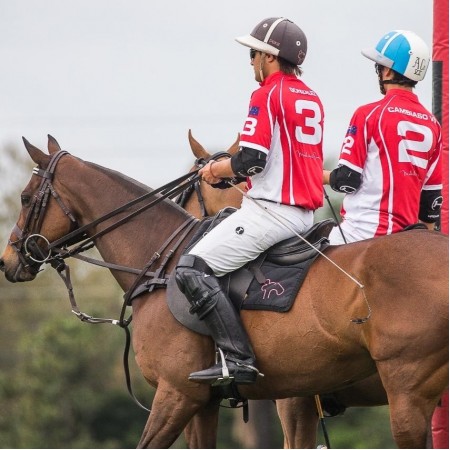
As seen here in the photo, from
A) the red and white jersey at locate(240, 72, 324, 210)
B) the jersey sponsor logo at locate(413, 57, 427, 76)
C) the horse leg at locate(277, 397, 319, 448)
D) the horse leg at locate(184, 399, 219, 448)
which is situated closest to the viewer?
the red and white jersey at locate(240, 72, 324, 210)

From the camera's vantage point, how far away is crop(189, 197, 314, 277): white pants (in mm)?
8898

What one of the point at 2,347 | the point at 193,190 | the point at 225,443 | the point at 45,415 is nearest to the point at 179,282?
the point at 193,190

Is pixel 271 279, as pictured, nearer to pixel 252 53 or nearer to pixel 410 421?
pixel 410 421

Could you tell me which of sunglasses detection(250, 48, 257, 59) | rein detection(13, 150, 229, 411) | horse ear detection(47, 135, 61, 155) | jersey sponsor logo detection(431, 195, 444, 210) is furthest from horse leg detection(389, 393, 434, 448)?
horse ear detection(47, 135, 61, 155)

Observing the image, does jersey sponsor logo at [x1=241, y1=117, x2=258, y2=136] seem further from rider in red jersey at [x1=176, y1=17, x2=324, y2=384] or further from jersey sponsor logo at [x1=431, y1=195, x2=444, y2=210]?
jersey sponsor logo at [x1=431, y1=195, x2=444, y2=210]

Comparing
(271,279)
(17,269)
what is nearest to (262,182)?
(271,279)

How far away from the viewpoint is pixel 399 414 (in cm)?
823

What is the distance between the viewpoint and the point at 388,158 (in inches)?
358

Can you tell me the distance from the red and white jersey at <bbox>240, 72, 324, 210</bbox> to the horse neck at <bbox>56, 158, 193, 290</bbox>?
0.90 metres

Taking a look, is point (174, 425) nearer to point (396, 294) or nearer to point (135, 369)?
point (396, 294)

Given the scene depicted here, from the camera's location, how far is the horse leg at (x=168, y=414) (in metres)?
9.02

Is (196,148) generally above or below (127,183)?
below

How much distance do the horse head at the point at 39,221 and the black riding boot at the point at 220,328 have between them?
1372mm

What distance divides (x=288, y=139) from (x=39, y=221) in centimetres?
204
